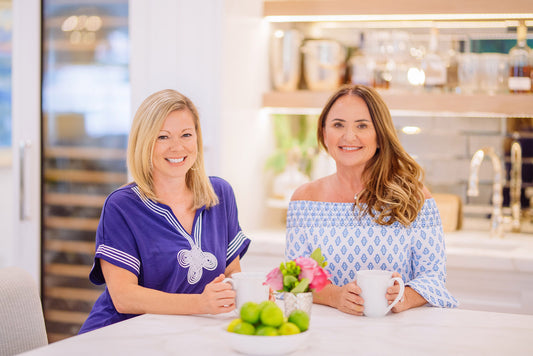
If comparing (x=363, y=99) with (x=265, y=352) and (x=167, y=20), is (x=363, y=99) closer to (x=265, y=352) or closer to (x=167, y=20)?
(x=265, y=352)

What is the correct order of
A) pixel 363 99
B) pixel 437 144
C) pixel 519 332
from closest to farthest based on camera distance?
pixel 519 332 → pixel 363 99 → pixel 437 144

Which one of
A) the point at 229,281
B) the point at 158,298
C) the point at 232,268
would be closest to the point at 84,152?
the point at 232,268

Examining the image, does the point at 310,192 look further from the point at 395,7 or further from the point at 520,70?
the point at 520,70

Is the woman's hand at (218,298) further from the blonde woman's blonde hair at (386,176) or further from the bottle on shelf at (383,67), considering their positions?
the bottle on shelf at (383,67)

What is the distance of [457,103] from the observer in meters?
2.87

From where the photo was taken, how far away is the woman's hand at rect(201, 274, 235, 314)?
1.52 m

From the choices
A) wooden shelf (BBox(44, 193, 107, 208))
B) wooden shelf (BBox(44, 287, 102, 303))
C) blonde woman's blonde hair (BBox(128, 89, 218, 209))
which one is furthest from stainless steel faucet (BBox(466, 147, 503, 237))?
wooden shelf (BBox(44, 287, 102, 303))

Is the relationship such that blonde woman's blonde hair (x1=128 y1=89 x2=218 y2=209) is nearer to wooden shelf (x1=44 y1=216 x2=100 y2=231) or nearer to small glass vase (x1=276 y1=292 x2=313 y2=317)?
Answer: small glass vase (x1=276 y1=292 x2=313 y2=317)

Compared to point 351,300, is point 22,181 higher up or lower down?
higher up

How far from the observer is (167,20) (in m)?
2.79

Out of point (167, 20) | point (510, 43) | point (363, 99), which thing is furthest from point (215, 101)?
point (510, 43)

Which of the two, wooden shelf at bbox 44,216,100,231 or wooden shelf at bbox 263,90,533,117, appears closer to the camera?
wooden shelf at bbox 263,90,533,117

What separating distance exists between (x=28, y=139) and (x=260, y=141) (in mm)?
1083

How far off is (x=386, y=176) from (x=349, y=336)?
690mm
